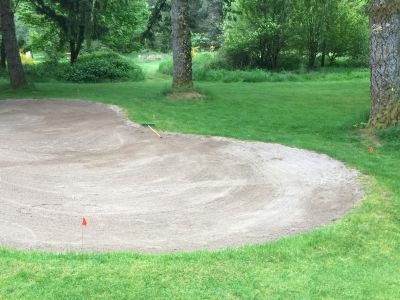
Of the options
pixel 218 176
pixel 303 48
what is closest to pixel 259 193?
pixel 218 176

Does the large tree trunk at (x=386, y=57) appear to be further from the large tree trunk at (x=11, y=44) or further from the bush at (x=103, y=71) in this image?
the bush at (x=103, y=71)

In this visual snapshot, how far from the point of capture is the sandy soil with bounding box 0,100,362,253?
6.37m

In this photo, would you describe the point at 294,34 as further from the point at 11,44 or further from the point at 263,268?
the point at 263,268

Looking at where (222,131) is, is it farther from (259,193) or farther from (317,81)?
(317,81)

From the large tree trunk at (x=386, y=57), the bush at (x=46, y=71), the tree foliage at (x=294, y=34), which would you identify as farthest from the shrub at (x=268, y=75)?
the large tree trunk at (x=386, y=57)

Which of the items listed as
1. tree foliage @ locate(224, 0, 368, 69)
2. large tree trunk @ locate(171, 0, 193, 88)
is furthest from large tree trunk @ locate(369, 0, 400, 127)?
tree foliage @ locate(224, 0, 368, 69)

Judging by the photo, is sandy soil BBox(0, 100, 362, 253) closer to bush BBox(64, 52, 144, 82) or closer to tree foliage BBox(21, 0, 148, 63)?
tree foliage BBox(21, 0, 148, 63)

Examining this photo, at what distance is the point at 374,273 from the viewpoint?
17.3 ft

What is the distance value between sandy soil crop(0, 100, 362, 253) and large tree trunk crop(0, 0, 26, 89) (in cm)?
893

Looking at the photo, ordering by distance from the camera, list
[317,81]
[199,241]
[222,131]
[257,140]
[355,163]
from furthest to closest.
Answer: [317,81], [222,131], [257,140], [355,163], [199,241]

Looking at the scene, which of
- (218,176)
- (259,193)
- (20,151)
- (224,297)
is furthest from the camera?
(20,151)

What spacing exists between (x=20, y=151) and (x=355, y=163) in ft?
21.6

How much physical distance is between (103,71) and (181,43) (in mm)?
11363

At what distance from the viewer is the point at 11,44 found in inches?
795
